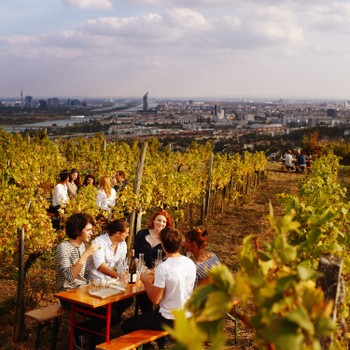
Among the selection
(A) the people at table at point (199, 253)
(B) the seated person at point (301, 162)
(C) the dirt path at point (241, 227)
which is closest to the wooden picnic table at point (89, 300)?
(A) the people at table at point (199, 253)

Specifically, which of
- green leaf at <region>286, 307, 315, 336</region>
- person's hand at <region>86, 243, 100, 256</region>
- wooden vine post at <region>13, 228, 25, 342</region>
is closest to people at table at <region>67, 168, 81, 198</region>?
wooden vine post at <region>13, 228, 25, 342</region>

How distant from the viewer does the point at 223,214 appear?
36.4ft

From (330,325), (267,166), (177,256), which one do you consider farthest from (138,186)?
(267,166)

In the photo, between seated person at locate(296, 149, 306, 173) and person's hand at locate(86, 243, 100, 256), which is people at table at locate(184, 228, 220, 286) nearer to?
person's hand at locate(86, 243, 100, 256)

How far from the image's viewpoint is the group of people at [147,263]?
159 inches

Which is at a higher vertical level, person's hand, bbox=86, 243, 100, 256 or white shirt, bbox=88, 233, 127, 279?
person's hand, bbox=86, 243, 100, 256

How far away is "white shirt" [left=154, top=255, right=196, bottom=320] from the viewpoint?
4.01 metres

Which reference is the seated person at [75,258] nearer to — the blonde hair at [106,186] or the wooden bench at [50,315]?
the wooden bench at [50,315]

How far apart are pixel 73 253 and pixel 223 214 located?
6.63m

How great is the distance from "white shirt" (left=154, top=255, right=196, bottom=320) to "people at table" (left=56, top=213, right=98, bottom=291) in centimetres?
82

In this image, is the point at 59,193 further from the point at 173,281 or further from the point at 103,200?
the point at 173,281

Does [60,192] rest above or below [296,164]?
above

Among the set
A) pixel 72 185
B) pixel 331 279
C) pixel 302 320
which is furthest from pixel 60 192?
pixel 302 320

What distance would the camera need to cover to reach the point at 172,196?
842cm
